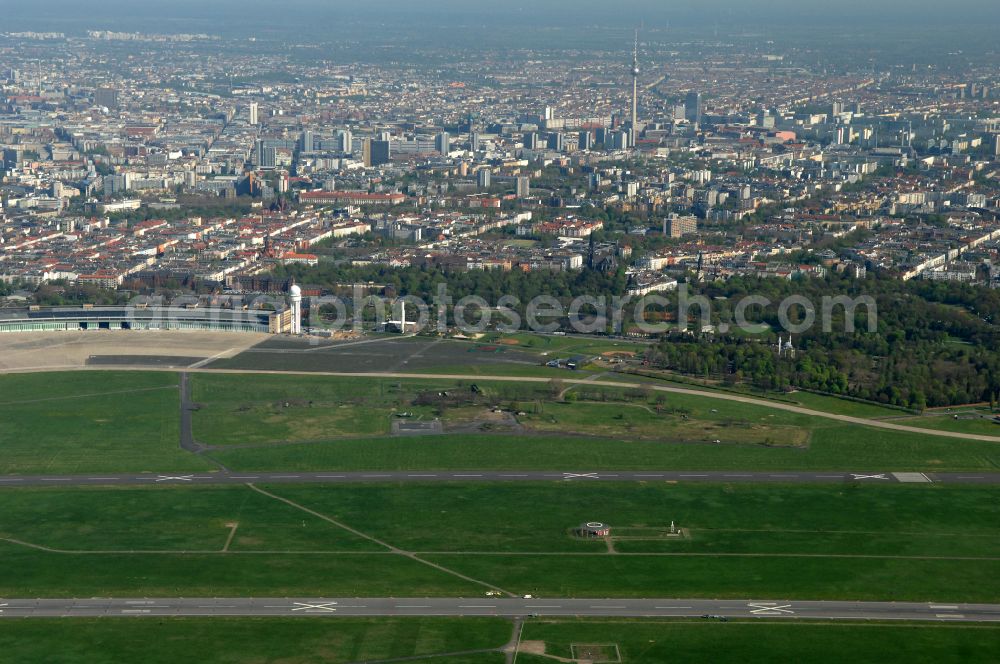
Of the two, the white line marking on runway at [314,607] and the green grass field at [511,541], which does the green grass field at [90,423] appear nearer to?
the green grass field at [511,541]

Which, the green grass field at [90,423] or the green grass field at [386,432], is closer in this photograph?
the green grass field at [90,423]

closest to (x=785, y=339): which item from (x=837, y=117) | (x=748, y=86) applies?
(x=837, y=117)

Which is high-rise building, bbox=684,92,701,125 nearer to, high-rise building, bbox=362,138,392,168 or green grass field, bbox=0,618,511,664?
high-rise building, bbox=362,138,392,168

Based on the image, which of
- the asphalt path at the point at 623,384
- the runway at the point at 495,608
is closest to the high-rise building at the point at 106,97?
the asphalt path at the point at 623,384

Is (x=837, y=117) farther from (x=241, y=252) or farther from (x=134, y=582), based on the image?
(x=134, y=582)

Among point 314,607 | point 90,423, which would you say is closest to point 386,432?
point 90,423
